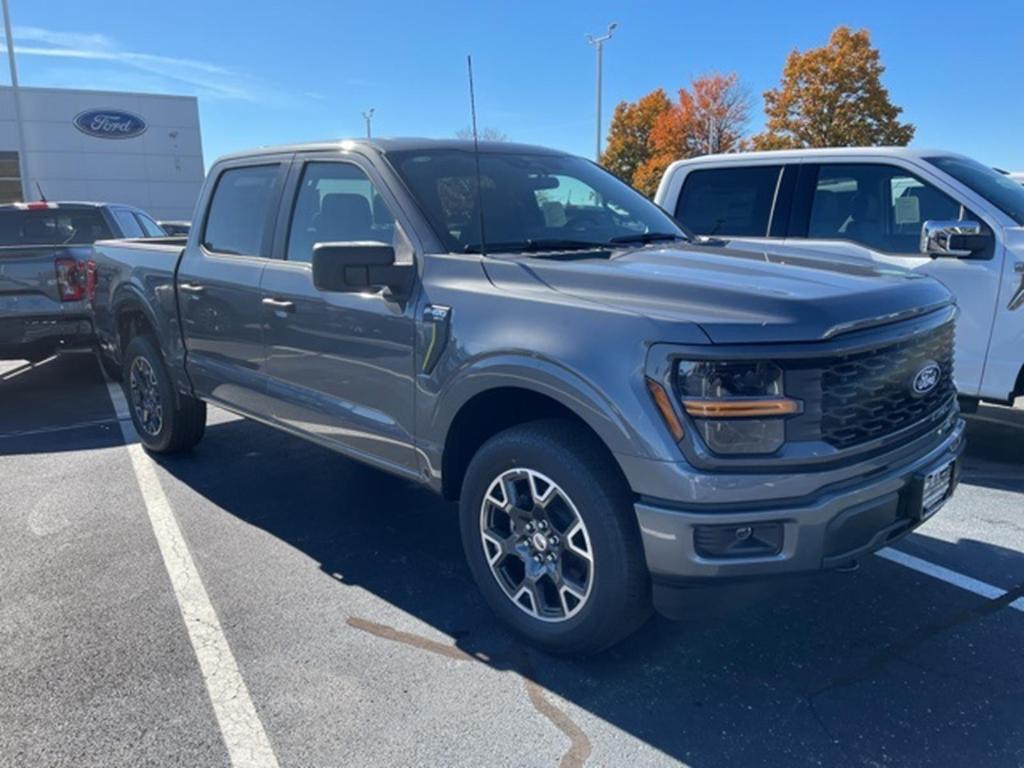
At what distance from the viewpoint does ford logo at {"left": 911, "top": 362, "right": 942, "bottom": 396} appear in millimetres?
2844

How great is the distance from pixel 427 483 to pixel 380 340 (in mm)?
655

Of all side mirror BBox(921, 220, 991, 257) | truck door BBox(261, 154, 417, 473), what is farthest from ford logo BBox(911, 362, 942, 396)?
side mirror BBox(921, 220, 991, 257)

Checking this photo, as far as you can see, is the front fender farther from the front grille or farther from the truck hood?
the front grille

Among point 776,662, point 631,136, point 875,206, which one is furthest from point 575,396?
point 631,136

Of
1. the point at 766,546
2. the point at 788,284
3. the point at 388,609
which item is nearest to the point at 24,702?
the point at 388,609

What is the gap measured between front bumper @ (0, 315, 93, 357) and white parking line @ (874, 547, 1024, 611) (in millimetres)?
6823

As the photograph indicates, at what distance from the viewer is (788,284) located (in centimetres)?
275

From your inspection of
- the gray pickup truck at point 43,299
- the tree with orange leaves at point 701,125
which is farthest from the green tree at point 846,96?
the gray pickup truck at point 43,299

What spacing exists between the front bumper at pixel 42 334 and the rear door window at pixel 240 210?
126 inches

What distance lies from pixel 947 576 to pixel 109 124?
116 ft

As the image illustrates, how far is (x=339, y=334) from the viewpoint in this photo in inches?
143

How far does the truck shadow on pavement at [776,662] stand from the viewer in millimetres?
2520

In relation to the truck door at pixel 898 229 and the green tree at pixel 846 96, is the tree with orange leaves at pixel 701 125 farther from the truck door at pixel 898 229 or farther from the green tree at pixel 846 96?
the truck door at pixel 898 229

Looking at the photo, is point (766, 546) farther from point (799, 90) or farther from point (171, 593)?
point (799, 90)
